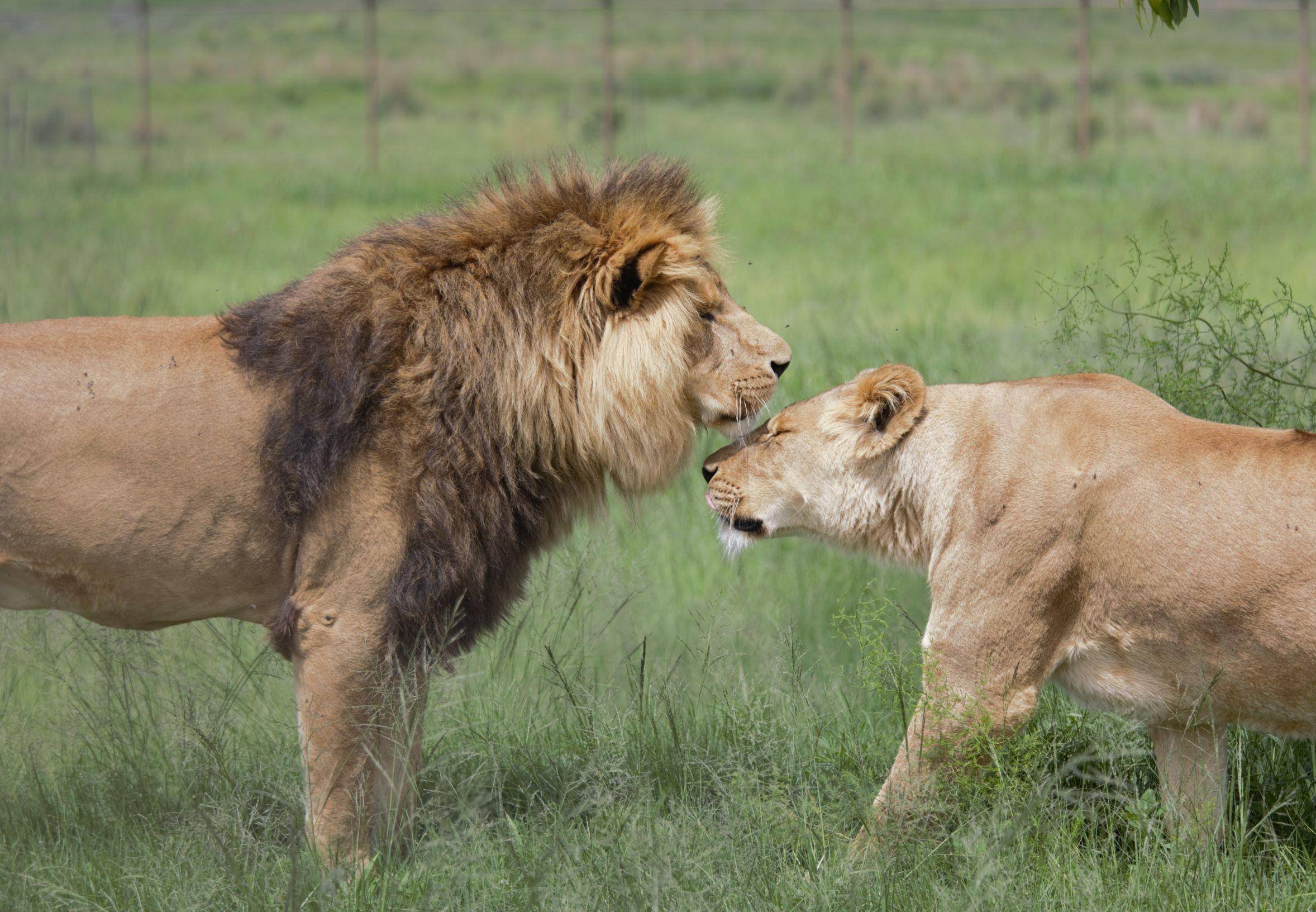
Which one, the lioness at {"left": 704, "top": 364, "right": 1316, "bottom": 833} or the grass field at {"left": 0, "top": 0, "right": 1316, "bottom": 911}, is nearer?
the lioness at {"left": 704, "top": 364, "right": 1316, "bottom": 833}

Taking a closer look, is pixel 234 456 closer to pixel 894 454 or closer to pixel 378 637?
pixel 378 637

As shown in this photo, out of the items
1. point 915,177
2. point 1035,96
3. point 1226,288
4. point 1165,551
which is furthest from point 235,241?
point 1035,96

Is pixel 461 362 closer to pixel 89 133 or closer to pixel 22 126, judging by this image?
pixel 22 126

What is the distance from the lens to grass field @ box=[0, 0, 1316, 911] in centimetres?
296

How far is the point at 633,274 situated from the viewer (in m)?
3.38

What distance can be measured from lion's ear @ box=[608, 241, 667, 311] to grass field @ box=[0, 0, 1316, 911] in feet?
1.36

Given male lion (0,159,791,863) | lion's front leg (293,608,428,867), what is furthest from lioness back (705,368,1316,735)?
lion's front leg (293,608,428,867)

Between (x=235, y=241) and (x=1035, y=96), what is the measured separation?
19399mm

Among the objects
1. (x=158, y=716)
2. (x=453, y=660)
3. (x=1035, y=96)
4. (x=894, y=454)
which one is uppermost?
(x=1035, y=96)

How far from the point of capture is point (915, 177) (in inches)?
570

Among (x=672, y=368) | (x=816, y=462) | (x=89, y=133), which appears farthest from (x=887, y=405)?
(x=89, y=133)

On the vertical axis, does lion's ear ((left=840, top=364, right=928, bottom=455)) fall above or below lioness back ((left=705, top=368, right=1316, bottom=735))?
above

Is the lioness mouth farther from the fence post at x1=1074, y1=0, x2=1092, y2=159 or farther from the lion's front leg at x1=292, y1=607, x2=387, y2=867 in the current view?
the fence post at x1=1074, y1=0, x2=1092, y2=159

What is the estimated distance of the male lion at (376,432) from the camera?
3066 mm
